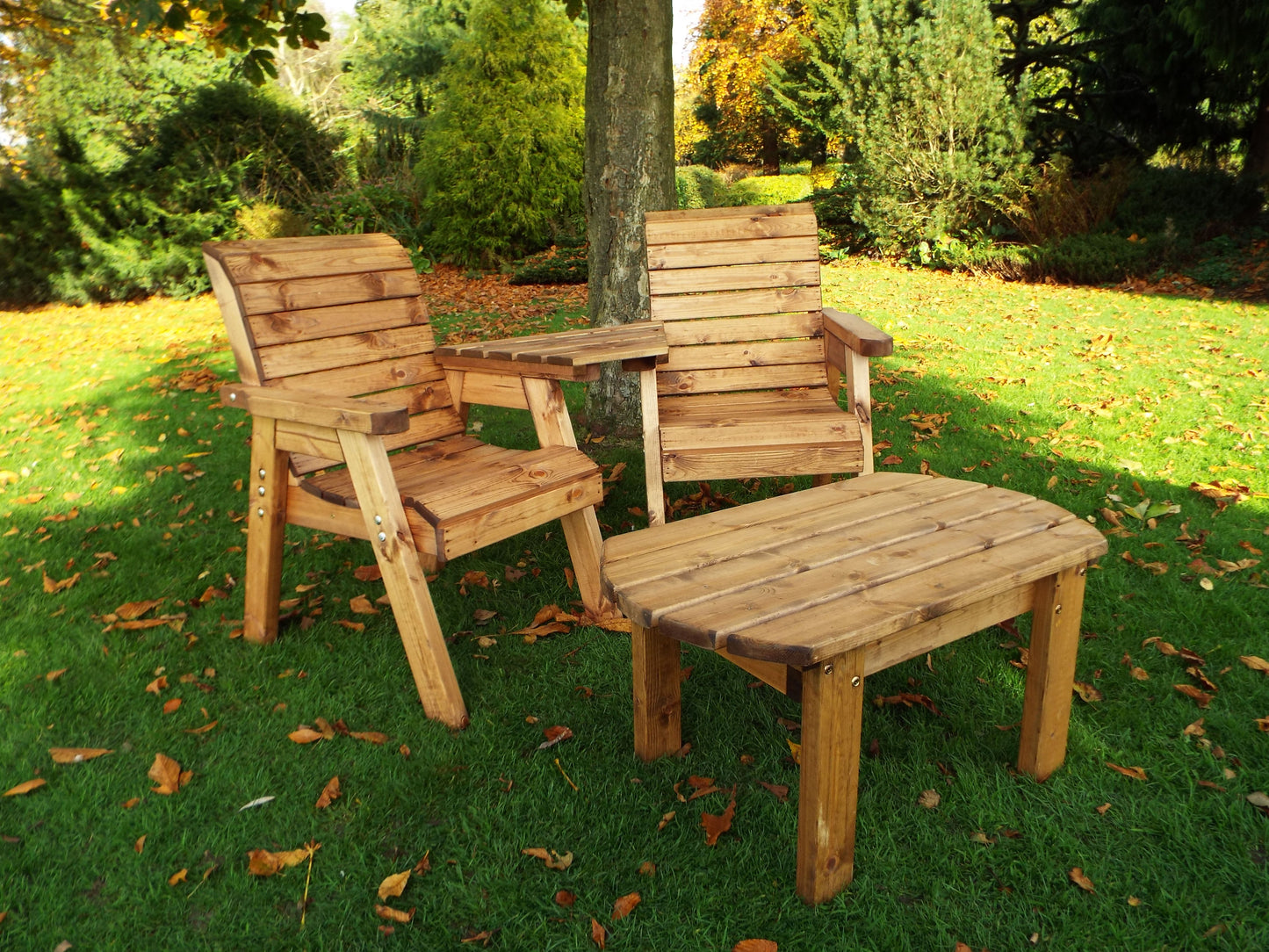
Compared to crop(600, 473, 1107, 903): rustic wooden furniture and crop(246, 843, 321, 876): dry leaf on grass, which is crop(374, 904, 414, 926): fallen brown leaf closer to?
crop(246, 843, 321, 876): dry leaf on grass

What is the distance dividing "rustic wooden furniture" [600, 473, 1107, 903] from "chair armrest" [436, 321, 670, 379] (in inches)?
26.3

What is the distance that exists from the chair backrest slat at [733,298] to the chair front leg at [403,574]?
1558 mm

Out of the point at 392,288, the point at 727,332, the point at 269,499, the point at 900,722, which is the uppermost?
the point at 392,288

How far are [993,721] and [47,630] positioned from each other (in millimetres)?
2868

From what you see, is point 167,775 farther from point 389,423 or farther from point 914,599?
point 914,599

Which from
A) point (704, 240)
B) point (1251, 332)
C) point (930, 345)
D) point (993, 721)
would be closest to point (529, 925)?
point (993, 721)

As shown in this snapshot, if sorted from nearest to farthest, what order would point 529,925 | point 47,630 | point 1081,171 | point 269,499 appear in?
point 529,925 → point 269,499 → point 47,630 → point 1081,171

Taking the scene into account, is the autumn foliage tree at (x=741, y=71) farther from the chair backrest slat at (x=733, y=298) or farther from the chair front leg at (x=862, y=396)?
the chair front leg at (x=862, y=396)

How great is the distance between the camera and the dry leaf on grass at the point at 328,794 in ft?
6.62

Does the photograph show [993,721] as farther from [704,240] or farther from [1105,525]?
[704,240]

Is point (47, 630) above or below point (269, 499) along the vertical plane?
below

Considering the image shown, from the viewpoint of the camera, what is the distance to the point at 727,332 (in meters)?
3.48

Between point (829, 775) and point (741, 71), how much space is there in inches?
839

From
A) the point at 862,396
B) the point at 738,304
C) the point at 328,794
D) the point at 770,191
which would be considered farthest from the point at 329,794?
the point at 770,191
